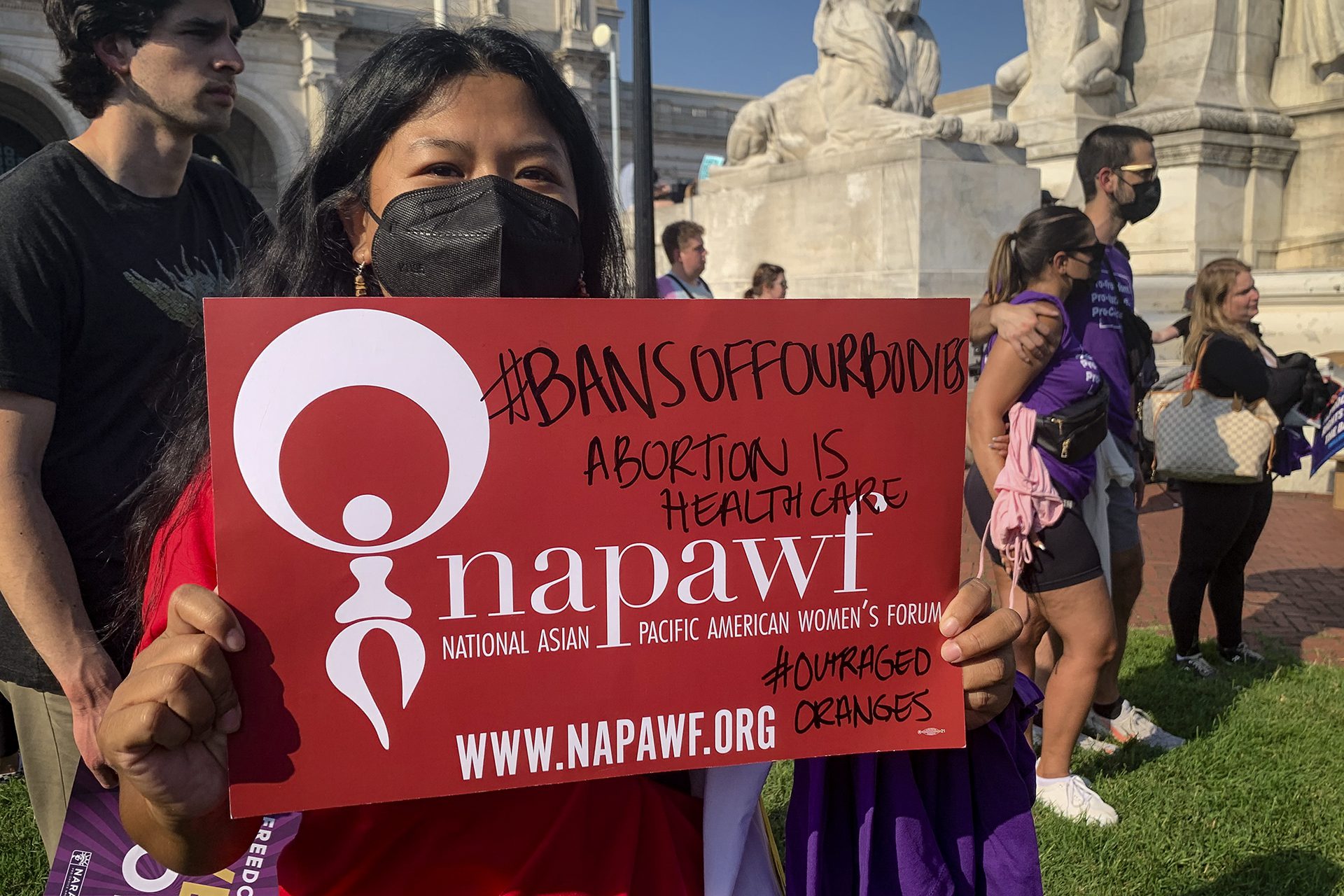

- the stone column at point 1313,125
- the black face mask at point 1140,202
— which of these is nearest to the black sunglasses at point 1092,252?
the black face mask at point 1140,202

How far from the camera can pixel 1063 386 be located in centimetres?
370

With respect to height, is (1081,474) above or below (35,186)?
below

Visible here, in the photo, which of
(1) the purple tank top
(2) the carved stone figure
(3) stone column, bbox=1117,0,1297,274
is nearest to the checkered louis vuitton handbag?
(1) the purple tank top

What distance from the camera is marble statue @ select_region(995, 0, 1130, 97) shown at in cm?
1252

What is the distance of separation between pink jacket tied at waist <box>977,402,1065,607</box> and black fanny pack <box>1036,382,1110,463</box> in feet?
0.32

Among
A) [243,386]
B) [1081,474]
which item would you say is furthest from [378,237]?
[1081,474]

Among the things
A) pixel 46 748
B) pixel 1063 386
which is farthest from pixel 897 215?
pixel 46 748

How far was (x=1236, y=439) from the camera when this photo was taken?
4.94 metres

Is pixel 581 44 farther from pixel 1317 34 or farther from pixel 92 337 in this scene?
pixel 92 337

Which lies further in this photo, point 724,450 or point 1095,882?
point 1095,882

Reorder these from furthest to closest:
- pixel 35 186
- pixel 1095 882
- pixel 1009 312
Answer: pixel 1009 312
pixel 1095 882
pixel 35 186

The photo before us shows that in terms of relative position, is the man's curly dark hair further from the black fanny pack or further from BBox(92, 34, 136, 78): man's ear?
the black fanny pack

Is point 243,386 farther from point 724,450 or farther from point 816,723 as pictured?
point 816,723

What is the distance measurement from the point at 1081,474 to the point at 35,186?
326cm
